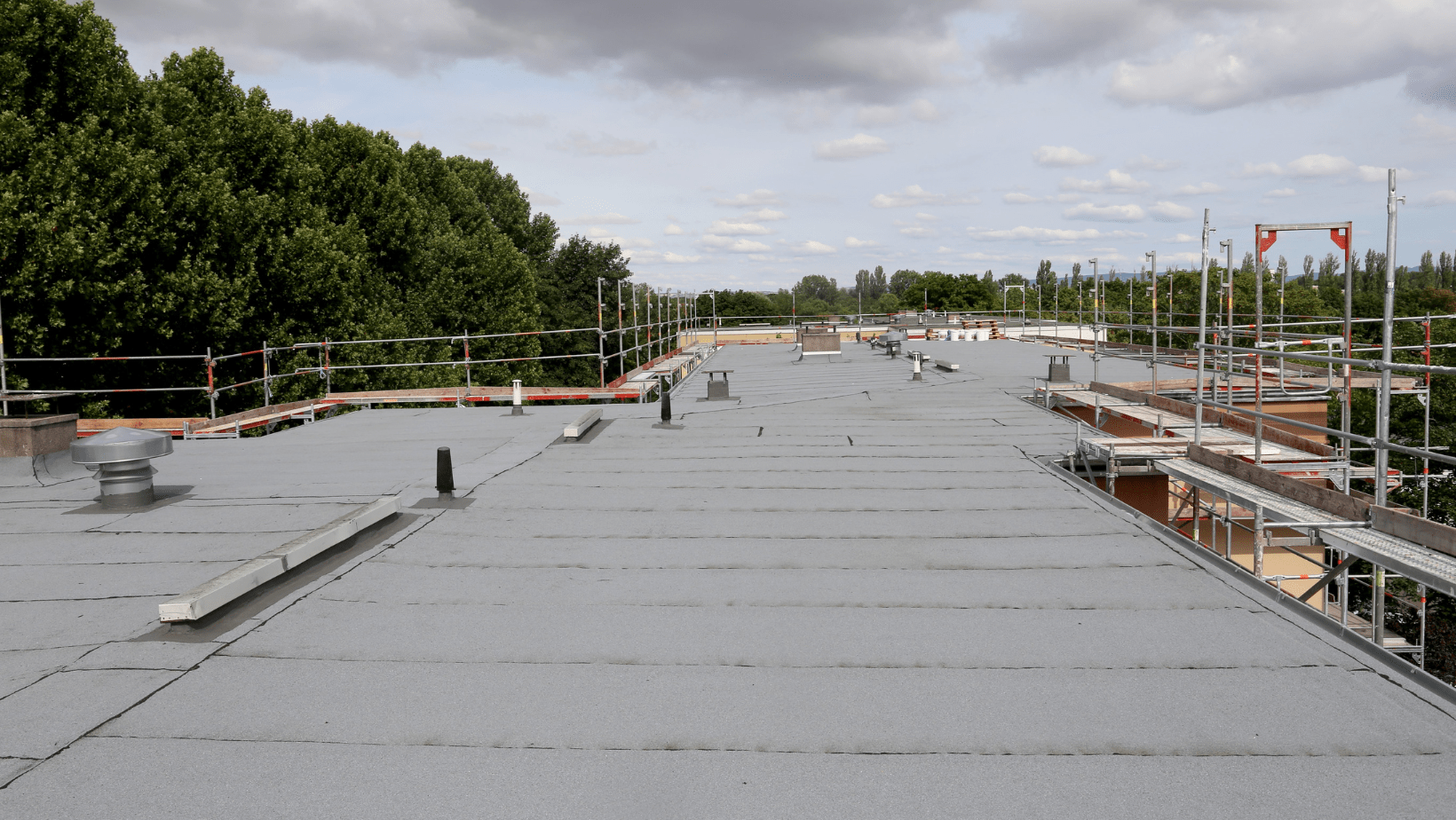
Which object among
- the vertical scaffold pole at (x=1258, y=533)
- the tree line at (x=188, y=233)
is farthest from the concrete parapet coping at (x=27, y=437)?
the vertical scaffold pole at (x=1258, y=533)

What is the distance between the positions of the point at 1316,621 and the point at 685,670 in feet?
12.7

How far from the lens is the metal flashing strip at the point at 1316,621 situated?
4781 mm

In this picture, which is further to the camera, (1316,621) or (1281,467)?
(1281,467)

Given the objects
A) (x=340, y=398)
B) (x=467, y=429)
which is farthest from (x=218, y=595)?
(x=340, y=398)

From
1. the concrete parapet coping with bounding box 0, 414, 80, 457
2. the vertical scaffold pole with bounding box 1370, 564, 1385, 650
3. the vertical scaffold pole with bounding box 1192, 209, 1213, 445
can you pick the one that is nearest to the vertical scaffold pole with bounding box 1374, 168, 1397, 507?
the vertical scaffold pole with bounding box 1370, 564, 1385, 650

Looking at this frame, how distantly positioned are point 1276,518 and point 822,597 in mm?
3445

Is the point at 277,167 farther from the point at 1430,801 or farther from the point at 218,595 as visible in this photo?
the point at 1430,801

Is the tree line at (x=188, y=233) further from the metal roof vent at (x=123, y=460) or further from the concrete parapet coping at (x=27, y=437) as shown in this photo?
the metal roof vent at (x=123, y=460)

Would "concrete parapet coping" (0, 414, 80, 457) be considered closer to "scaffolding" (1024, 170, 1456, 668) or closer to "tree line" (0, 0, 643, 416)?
"tree line" (0, 0, 643, 416)

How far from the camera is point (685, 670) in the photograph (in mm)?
5238

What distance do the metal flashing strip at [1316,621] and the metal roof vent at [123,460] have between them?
364 inches

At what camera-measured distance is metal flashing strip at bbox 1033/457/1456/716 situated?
4.78 m

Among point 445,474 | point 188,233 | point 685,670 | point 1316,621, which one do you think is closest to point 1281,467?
point 1316,621

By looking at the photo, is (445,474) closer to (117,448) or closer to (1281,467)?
(117,448)
